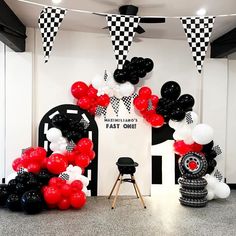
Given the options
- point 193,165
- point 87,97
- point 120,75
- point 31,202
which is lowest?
point 31,202

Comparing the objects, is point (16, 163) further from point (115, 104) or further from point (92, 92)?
point (115, 104)

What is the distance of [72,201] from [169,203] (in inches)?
61.1

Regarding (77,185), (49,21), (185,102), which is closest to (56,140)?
(77,185)

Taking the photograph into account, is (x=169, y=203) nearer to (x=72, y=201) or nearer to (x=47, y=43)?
(x=72, y=201)

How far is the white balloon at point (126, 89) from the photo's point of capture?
207 inches

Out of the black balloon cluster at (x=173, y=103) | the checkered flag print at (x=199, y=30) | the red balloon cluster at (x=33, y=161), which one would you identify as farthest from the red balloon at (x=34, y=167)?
the checkered flag print at (x=199, y=30)

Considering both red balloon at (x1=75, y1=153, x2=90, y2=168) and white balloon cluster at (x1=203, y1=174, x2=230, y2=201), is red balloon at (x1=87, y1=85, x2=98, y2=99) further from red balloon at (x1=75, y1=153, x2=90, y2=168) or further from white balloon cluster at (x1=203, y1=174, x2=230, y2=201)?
white balloon cluster at (x1=203, y1=174, x2=230, y2=201)

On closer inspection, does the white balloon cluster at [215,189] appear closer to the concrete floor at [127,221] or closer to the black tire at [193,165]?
the concrete floor at [127,221]

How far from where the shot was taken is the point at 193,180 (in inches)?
193

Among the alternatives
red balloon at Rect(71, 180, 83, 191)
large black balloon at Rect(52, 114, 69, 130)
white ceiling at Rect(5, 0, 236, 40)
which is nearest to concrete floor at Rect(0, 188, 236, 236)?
red balloon at Rect(71, 180, 83, 191)

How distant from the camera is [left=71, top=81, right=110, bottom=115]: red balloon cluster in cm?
521

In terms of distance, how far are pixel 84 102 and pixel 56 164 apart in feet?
3.74

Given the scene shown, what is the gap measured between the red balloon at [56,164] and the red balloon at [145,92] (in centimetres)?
165

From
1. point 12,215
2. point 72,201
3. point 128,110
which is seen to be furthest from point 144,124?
point 12,215
